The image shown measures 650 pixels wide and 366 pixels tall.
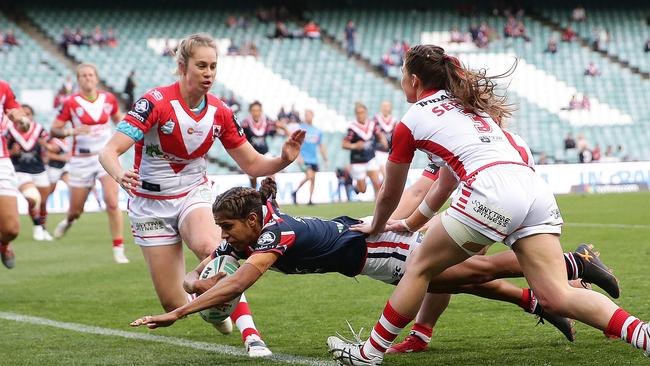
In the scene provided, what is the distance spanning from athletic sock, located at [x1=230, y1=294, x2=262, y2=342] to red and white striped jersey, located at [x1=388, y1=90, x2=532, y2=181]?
1801mm

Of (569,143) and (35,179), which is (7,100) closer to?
(35,179)

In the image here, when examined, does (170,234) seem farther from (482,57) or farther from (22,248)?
(482,57)

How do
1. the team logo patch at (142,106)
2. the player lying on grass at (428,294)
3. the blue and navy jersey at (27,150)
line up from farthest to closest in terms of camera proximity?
the blue and navy jersey at (27,150) < the team logo patch at (142,106) < the player lying on grass at (428,294)

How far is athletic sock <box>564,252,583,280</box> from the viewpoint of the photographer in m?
6.25

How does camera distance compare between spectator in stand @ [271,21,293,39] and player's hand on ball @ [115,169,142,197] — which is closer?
player's hand on ball @ [115,169,142,197]

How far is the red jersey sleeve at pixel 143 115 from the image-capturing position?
6.87 meters

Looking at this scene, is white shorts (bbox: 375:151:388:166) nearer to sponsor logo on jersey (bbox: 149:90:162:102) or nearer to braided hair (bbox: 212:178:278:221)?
sponsor logo on jersey (bbox: 149:90:162:102)

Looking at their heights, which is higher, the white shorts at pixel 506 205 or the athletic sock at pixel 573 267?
the white shorts at pixel 506 205

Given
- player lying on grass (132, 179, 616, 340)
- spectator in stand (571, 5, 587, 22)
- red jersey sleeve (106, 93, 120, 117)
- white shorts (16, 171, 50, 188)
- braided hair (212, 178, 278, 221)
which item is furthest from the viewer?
spectator in stand (571, 5, 587, 22)

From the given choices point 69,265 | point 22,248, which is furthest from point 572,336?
point 22,248

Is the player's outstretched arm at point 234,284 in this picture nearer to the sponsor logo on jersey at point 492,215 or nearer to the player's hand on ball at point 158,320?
the player's hand on ball at point 158,320

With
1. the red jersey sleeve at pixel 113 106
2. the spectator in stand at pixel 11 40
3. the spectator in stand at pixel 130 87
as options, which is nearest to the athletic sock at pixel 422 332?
the red jersey sleeve at pixel 113 106

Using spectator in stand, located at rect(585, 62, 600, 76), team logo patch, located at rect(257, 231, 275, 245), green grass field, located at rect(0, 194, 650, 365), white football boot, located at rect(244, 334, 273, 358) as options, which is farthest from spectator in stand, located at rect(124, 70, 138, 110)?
team logo patch, located at rect(257, 231, 275, 245)

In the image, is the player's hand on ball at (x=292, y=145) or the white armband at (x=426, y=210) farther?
the player's hand on ball at (x=292, y=145)
